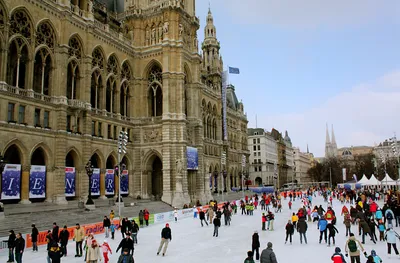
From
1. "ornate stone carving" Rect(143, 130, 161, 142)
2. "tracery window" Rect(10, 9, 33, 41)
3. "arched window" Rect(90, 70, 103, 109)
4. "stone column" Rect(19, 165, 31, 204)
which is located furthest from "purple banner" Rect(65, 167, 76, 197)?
"ornate stone carving" Rect(143, 130, 161, 142)

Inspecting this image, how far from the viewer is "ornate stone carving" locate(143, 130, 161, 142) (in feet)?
157

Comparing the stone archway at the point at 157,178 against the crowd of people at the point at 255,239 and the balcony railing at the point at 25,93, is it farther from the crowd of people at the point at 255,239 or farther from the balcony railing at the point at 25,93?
the balcony railing at the point at 25,93

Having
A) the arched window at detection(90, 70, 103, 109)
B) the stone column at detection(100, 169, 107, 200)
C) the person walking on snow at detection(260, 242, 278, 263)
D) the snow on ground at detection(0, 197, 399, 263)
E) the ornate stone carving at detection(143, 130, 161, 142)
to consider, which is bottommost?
the snow on ground at detection(0, 197, 399, 263)

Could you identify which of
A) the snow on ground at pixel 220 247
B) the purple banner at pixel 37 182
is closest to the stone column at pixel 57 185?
the purple banner at pixel 37 182

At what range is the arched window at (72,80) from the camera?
3838 cm

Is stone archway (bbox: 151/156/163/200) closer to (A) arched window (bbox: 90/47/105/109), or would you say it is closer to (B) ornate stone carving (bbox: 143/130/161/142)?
(B) ornate stone carving (bbox: 143/130/161/142)

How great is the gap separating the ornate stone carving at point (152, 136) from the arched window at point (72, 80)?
12.1 meters

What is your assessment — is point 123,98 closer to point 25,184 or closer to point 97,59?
point 97,59

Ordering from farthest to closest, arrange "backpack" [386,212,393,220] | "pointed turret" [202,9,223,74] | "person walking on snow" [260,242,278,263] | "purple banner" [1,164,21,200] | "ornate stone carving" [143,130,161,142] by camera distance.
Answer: "pointed turret" [202,9,223,74] < "ornate stone carving" [143,130,161,142] < "purple banner" [1,164,21,200] < "backpack" [386,212,393,220] < "person walking on snow" [260,242,278,263]

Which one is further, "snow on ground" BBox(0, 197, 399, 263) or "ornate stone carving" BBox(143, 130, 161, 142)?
"ornate stone carving" BBox(143, 130, 161, 142)

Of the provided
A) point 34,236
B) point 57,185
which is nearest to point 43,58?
point 57,185

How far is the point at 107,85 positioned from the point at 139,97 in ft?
18.3

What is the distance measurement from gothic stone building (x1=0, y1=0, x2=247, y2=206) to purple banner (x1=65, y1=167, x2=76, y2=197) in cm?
69

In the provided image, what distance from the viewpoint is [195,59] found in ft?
178
